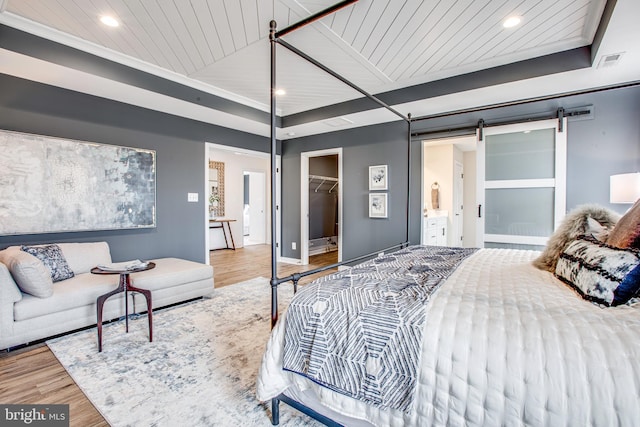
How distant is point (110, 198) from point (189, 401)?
9.37 feet

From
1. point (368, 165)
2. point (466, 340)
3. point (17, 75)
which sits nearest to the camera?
point (466, 340)

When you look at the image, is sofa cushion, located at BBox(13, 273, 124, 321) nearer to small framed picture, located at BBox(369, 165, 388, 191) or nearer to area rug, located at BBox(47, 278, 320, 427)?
area rug, located at BBox(47, 278, 320, 427)

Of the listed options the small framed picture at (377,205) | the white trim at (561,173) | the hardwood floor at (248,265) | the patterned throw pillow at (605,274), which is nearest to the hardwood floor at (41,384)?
the hardwood floor at (248,265)

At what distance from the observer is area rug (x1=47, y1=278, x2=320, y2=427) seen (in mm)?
1628

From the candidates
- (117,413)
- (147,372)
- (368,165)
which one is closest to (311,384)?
(117,413)

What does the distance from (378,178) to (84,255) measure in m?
3.98

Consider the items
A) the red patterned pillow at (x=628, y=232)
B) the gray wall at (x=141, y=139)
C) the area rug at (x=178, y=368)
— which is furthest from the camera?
the gray wall at (x=141, y=139)

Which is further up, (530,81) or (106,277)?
(530,81)

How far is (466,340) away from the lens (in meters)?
1.01

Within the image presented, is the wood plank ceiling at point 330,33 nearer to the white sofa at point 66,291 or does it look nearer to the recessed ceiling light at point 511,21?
the recessed ceiling light at point 511,21

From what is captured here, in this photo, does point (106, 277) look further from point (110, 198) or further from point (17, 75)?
point (17, 75)

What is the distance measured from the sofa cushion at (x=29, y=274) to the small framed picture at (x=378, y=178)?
4071 millimetres

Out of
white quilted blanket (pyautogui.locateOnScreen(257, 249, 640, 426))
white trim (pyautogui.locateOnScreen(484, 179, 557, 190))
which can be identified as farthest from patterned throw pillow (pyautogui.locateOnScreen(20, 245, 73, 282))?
white trim (pyautogui.locateOnScreen(484, 179, 557, 190))

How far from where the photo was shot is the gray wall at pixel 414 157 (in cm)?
302
